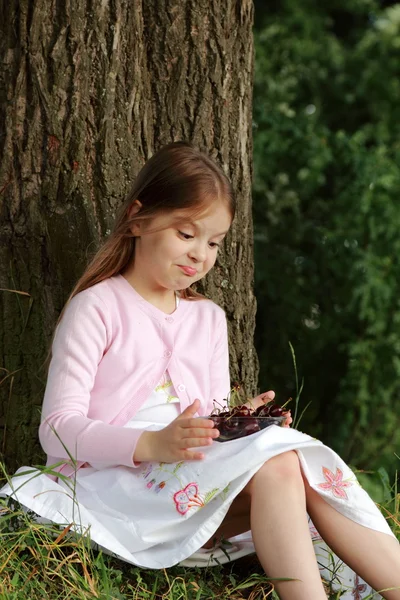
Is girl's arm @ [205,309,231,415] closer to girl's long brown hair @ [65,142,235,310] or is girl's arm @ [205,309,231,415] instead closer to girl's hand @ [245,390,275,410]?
girl's hand @ [245,390,275,410]

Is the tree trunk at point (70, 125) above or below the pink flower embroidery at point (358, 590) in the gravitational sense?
above

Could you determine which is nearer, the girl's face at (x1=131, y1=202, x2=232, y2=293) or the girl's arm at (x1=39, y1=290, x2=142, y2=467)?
the girl's arm at (x1=39, y1=290, x2=142, y2=467)

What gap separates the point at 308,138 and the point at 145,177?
2960mm

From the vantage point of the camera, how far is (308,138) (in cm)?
573

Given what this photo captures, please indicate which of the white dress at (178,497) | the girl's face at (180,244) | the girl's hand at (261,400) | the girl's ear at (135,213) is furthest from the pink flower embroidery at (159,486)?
the girl's ear at (135,213)

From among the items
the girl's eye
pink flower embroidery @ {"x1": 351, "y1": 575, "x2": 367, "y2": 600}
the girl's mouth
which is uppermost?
the girl's eye

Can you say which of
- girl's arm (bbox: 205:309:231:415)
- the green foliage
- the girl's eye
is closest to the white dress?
girl's arm (bbox: 205:309:231:415)

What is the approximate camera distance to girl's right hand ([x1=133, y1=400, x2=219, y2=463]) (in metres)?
2.39

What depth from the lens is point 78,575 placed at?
8.13ft

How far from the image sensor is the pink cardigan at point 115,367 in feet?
8.57

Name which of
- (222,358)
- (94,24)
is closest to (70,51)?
(94,24)

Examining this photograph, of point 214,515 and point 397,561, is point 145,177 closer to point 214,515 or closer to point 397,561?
point 214,515

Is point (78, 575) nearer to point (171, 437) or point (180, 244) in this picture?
point (171, 437)

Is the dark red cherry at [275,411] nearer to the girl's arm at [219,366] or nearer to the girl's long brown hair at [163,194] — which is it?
the girl's arm at [219,366]
